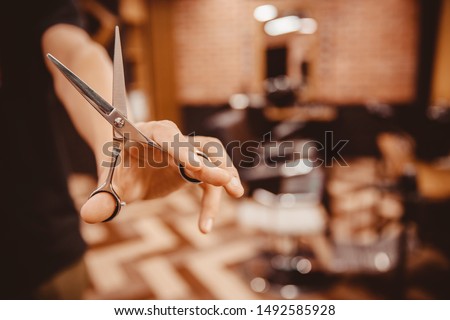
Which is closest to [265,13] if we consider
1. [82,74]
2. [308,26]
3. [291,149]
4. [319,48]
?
[308,26]

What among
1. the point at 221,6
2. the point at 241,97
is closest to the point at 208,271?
the point at 241,97

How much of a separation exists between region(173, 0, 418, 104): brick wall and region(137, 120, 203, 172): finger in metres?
4.97

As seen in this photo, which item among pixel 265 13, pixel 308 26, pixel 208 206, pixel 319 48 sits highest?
pixel 265 13

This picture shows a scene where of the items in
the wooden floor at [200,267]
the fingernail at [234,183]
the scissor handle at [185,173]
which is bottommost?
the wooden floor at [200,267]

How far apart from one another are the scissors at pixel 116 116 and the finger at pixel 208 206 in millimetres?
30

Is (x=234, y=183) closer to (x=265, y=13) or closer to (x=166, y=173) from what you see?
(x=166, y=173)

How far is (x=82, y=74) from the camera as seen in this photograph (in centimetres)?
59

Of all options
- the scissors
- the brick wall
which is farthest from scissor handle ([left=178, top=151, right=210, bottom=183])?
the brick wall

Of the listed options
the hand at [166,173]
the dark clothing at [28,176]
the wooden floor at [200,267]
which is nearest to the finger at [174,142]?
the hand at [166,173]

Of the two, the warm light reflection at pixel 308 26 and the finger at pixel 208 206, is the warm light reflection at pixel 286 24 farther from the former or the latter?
the finger at pixel 208 206

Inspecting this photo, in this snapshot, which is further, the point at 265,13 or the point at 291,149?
the point at 265,13

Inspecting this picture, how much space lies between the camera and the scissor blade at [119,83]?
0.49m

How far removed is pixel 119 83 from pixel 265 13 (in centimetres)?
514
